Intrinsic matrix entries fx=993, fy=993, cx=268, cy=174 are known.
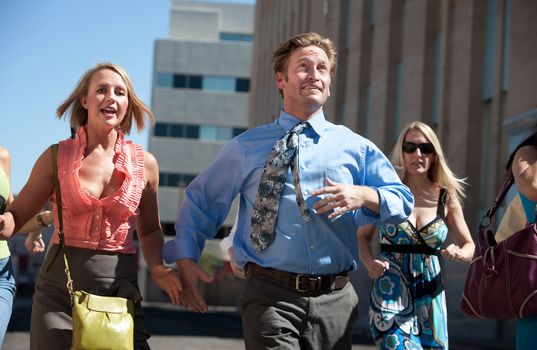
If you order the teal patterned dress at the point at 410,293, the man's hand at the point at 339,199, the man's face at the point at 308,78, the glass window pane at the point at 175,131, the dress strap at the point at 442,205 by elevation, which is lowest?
the glass window pane at the point at 175,131

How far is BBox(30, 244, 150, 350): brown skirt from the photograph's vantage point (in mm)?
4645

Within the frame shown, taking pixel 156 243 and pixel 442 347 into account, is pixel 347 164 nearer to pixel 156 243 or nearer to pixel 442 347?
pixel 156 243

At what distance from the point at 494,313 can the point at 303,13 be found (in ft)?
137

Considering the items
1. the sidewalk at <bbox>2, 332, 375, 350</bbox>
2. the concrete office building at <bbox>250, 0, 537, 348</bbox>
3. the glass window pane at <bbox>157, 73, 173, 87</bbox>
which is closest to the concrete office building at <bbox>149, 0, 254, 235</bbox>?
the glass window pane at <bbox>157, 73, 173, 87</bbox>

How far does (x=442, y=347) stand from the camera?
673 centimetres

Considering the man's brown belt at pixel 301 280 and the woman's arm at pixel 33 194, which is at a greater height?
the woman's arm at pixel 33 194

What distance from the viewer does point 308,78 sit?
5000 mm

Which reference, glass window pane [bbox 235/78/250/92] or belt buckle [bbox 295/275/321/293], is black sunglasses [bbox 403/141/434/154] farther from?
glass window pane [bbox 235/78/250/92]

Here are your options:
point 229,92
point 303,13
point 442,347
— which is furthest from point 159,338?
point 229,92

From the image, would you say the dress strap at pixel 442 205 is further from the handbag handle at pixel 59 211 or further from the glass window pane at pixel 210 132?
the glass window pane at pixel 210 132

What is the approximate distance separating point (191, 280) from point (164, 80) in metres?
80.1

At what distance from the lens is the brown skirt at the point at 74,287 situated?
15.2 feet

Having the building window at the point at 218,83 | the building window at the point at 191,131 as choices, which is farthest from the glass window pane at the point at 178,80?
the building window at the point at 191,131

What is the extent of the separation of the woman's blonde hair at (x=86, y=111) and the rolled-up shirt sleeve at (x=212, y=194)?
0.44 meters
